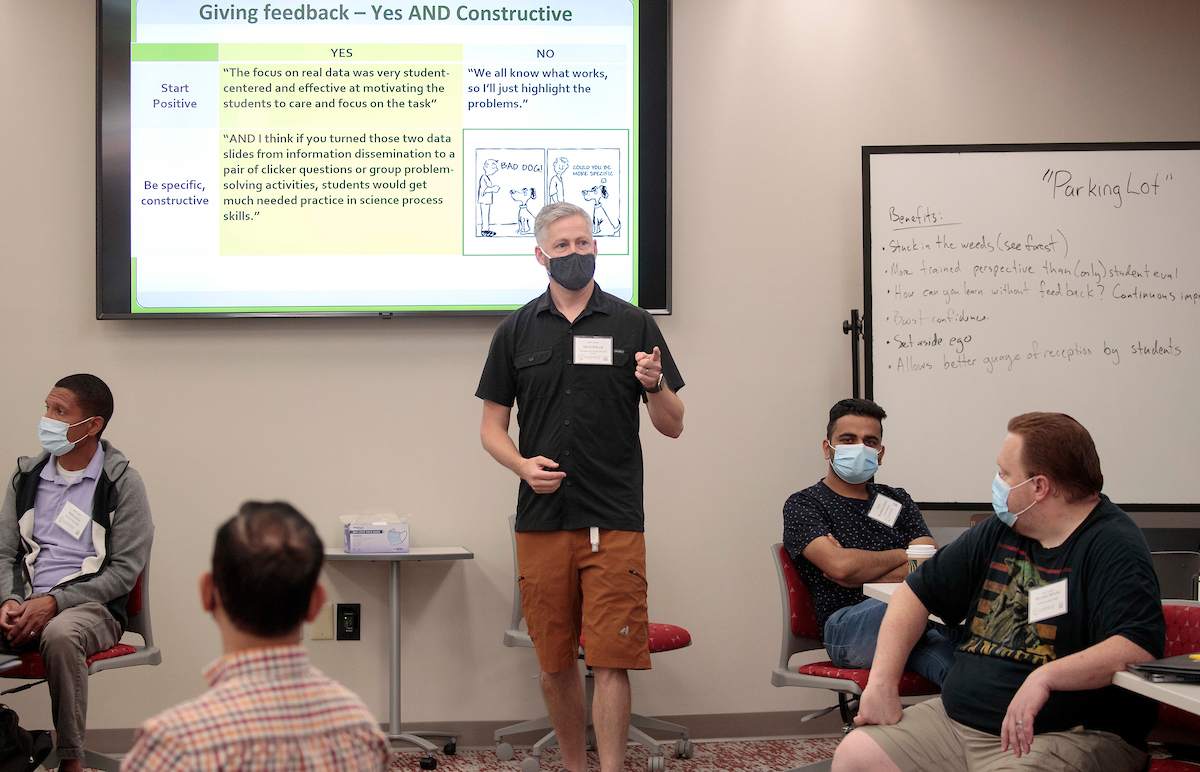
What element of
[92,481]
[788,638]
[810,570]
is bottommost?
[788,638]

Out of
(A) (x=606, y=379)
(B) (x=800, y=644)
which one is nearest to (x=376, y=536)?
(A) (x=606, y=379)

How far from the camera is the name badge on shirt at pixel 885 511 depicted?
2830 millimetres

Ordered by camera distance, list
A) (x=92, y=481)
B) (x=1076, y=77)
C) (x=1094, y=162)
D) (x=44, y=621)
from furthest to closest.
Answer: (x=1076, y=77)
(x=1094, y=162)
(x=92, y=481)
(x=44, y=621)

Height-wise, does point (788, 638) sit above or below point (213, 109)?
below

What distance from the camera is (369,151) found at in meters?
3.60

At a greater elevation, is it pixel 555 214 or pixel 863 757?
pixel 555 214

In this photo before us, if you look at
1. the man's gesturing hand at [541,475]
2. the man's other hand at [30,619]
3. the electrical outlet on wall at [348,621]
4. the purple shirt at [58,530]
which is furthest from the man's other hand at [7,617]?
the man's gesturing hand at [541,475]

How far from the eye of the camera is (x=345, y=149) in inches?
142

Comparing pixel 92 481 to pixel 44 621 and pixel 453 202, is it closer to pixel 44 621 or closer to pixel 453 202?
pixel 44 621

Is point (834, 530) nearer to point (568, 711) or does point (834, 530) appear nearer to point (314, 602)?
point (568, 711)

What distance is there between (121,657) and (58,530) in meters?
0.45

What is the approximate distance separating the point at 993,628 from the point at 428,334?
2400 millimetres

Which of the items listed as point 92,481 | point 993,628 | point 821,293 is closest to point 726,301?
point 821,293

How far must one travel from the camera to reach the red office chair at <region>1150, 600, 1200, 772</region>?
1877 millimetres
